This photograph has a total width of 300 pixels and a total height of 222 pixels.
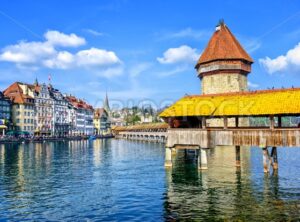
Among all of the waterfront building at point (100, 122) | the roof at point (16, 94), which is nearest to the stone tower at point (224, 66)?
the roof at point (16, 94)

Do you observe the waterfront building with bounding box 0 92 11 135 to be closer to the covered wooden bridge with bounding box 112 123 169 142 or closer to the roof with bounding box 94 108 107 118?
the covered wooden bridge with bounding box 112 123 169 142

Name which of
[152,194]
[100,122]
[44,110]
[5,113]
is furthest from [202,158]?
[100,122]

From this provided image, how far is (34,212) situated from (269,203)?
13.1 meters

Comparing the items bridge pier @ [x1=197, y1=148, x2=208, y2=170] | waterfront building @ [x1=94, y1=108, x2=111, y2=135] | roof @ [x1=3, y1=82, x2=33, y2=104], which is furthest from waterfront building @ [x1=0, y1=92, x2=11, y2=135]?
bridge pier @ [x1=197, y1=148, x2=208, y2=170]

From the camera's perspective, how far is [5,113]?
106m

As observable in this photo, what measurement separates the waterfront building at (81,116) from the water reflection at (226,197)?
Answer: 11812 centimetres

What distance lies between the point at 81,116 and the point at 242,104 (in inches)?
5182

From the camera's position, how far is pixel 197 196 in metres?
22.7

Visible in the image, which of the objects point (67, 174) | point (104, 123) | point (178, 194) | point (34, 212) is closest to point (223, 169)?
point (178, 194)

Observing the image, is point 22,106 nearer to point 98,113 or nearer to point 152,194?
point 98,113

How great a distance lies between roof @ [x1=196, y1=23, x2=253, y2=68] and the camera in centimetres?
6781

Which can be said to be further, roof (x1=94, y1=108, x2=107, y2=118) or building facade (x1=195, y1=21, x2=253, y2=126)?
roof (x1=94, y1=108, x2=107, y2=118)

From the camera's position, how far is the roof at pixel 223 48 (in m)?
67.8

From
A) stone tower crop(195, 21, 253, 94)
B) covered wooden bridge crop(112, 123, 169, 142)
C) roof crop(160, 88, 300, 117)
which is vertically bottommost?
covered wooden bridge crop(112, 123, 169, 142)
